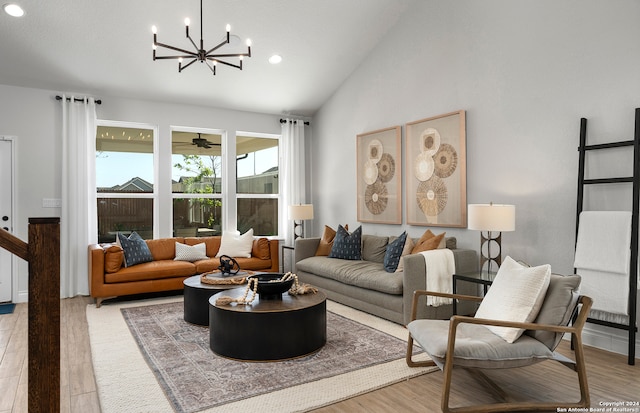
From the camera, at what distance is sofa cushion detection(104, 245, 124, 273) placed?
16.2ft

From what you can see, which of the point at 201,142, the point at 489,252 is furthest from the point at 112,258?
the point at 489,252

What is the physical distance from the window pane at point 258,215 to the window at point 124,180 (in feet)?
4.49

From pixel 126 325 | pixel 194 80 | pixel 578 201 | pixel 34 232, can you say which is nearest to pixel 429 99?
pixel 578 201

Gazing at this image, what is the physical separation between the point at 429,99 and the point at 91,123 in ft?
14.0

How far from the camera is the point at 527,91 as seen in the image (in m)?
3.98

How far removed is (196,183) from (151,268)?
68.2 inches

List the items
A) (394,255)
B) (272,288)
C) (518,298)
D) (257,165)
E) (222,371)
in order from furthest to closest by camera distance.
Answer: (257,165)
(394,255)
(272,288)
(222,371)
(518,298)

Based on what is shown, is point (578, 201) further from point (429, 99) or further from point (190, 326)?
point (190, 326)

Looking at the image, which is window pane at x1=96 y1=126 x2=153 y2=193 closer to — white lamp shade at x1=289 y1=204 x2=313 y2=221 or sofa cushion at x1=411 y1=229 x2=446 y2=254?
white lamp shade at x1=289 y1=204 x2=313 y2=221

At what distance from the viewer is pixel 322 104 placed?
695cm

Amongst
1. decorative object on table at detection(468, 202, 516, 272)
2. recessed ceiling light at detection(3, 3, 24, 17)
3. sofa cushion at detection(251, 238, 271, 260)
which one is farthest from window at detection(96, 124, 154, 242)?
decorative object on table at detection(468, 202, 516, 272)

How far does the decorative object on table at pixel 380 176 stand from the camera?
5.49m

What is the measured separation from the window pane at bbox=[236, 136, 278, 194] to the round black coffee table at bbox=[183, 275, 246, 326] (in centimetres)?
292

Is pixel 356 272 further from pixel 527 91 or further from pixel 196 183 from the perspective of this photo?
pixel 196 183
